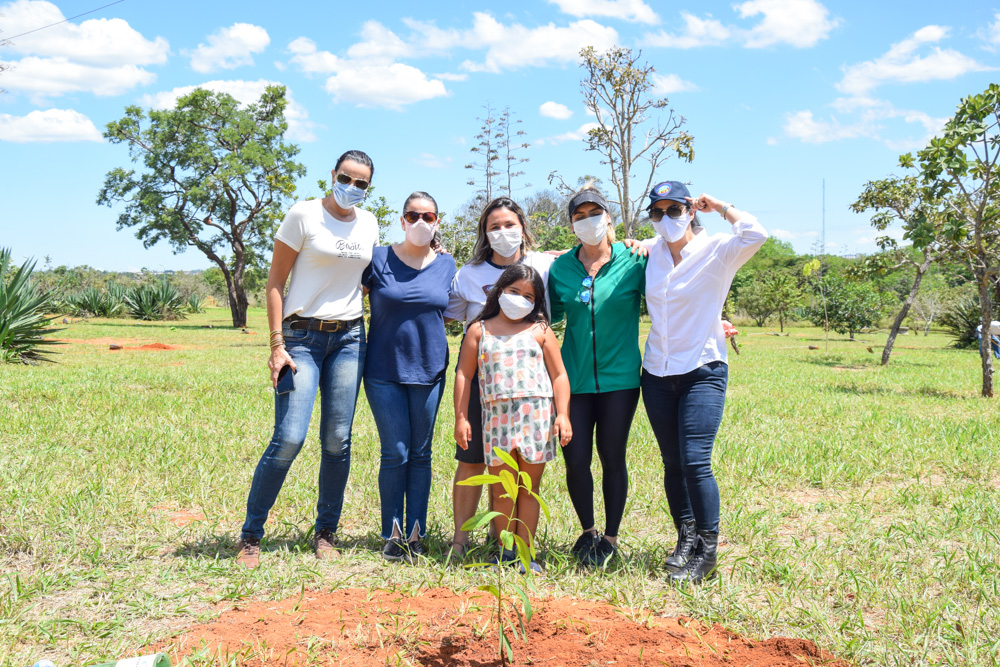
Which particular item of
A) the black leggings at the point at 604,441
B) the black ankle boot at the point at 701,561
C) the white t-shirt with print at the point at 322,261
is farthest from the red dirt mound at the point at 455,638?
the white t-shirt with print at the point at 322,261

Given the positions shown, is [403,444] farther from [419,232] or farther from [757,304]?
[757,304]

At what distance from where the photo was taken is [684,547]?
353cm

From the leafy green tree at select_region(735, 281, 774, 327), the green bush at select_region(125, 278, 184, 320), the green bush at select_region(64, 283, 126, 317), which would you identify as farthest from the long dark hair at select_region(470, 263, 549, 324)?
the leafy green tree at select_region(735, 281, 774, 327)

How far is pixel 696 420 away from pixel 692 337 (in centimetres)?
37

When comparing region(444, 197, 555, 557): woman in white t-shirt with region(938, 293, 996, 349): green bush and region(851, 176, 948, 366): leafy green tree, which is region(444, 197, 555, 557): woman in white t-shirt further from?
region(938, 293, 996, 349): green bush

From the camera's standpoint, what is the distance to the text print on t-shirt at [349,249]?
347 centimetres

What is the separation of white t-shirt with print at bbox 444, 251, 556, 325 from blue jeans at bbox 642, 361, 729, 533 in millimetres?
705

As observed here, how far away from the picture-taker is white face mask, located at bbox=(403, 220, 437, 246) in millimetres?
3576

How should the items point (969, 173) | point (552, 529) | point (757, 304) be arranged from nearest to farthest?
point (552, 529), point (969, 173), point (757, 304)

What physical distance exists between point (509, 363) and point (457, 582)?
39.3 inches

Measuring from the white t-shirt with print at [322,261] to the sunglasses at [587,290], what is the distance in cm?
105

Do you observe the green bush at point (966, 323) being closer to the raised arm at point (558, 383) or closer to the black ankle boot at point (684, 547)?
the black ankle boot at point (684, 547)

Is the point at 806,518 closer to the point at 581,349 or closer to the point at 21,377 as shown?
the point at 581,349

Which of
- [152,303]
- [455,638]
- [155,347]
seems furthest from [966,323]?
[152,303]
